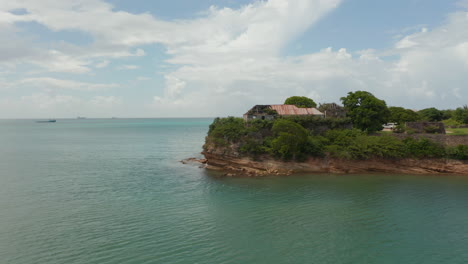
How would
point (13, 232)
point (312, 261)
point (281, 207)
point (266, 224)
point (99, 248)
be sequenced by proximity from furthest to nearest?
point (281, 207)
point (266, 224)
point (13, 232)
point (99, 248)
point (312, 261)

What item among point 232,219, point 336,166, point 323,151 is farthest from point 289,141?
point 232,219

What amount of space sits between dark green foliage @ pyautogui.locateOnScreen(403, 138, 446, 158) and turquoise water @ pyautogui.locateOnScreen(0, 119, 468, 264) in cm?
535

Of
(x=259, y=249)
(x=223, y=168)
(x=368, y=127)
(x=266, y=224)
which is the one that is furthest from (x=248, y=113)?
(x=259, y=249)

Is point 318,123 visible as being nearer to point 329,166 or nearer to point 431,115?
point 329,166

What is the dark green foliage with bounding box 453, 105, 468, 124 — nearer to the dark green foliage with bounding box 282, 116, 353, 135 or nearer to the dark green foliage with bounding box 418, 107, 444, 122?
the dark green foliage with bounding box 418, 107, 444, 122

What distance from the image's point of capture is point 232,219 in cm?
2644

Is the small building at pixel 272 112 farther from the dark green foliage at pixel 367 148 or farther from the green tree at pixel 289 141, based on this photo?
the dark green foliage at pixel 367 148

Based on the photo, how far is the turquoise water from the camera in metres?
20.3

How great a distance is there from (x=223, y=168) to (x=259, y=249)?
97.0 ft

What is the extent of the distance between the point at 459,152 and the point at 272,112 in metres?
32.3

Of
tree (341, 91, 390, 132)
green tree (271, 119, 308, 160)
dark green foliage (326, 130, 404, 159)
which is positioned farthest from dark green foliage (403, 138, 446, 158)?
green tree (271, 119, 308, 160)

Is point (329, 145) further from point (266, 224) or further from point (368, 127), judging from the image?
point (266, 224)

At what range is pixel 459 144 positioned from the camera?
4719 centimetres

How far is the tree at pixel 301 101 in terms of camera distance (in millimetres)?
75125
